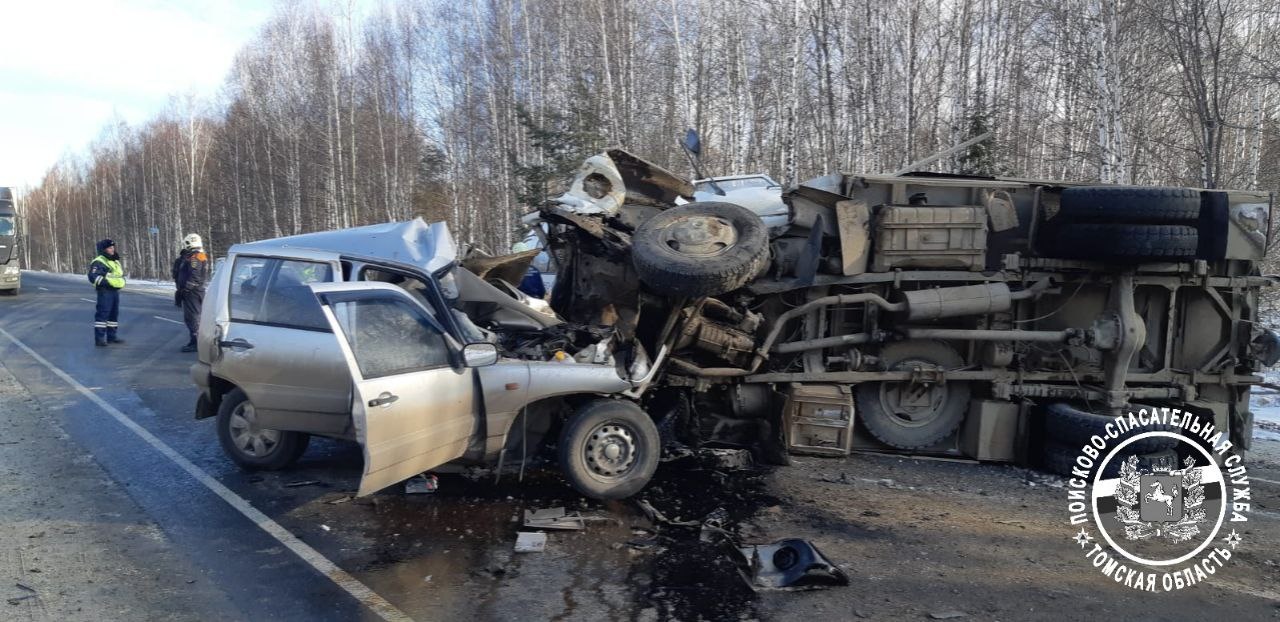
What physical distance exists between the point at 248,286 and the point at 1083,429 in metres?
6.50

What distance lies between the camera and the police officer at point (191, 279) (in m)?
11.6

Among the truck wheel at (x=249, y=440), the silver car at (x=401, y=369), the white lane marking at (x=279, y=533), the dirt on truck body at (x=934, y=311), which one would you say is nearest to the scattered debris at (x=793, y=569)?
the silver car at (x=401, y=369)

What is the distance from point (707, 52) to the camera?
79.3ft

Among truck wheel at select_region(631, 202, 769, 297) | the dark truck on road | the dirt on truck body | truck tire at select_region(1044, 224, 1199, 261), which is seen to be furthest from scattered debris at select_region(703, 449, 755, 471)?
the dark truck on road

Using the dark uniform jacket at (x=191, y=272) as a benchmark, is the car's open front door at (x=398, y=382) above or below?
below

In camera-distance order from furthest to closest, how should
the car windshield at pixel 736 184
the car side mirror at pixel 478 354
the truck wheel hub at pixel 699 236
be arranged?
the car windshield at pixel 736 184, the truck wheel hub at pixel 699 236, the car side mirror at pixel 478 354

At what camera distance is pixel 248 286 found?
578cm

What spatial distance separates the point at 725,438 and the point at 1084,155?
12.4 metres

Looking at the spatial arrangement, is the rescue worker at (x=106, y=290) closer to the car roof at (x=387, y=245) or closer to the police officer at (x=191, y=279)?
the police officer at (x=191, y=279)

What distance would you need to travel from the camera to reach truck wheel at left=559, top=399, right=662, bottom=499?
520 cm

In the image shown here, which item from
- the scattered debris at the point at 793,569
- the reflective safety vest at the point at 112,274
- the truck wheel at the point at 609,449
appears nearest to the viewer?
the scattered debris at the point at 793,569

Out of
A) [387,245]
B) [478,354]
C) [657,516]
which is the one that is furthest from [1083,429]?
[387,245]

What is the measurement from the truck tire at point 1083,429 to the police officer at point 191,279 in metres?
11.3
